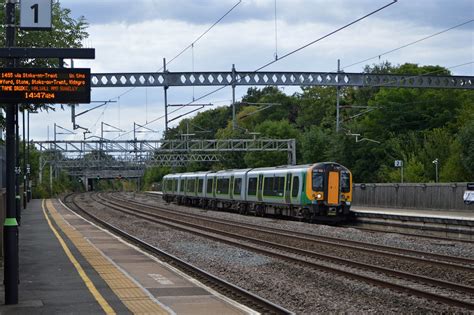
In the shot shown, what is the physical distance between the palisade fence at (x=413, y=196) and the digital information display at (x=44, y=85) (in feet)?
80.3

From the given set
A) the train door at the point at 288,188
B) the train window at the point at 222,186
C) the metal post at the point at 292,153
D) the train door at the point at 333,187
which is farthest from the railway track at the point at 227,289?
the metal post at the point at 292,153

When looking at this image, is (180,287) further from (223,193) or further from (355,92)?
(355,92)

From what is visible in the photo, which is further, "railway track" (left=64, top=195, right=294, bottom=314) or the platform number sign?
the platform number sign

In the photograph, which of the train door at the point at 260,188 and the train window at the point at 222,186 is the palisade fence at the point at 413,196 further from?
the train window at the point at 222,186

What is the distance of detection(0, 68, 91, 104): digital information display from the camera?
456 inches

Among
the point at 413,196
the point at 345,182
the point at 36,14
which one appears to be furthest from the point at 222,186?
the point at 36,14

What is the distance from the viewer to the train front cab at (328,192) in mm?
33344

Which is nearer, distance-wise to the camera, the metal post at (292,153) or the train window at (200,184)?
the train window at (200,184)

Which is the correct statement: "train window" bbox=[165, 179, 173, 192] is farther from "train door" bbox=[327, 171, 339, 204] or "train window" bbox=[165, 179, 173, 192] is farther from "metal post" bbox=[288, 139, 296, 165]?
"train door" bbox=[327, 171, 339, 204]

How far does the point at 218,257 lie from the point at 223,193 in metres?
29.3

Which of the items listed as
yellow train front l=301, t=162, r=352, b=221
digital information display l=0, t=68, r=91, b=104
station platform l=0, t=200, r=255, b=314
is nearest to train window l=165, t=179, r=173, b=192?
yellow train front l=301, t=162, r=352, b=221

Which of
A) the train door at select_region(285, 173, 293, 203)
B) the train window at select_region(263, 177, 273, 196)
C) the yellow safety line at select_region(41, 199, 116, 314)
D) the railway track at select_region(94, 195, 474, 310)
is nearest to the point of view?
the yellow safety line at select_region(41, 199, 116, 314)

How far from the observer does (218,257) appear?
19.6 metres

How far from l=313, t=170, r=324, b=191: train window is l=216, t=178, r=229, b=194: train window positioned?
1447 cm
